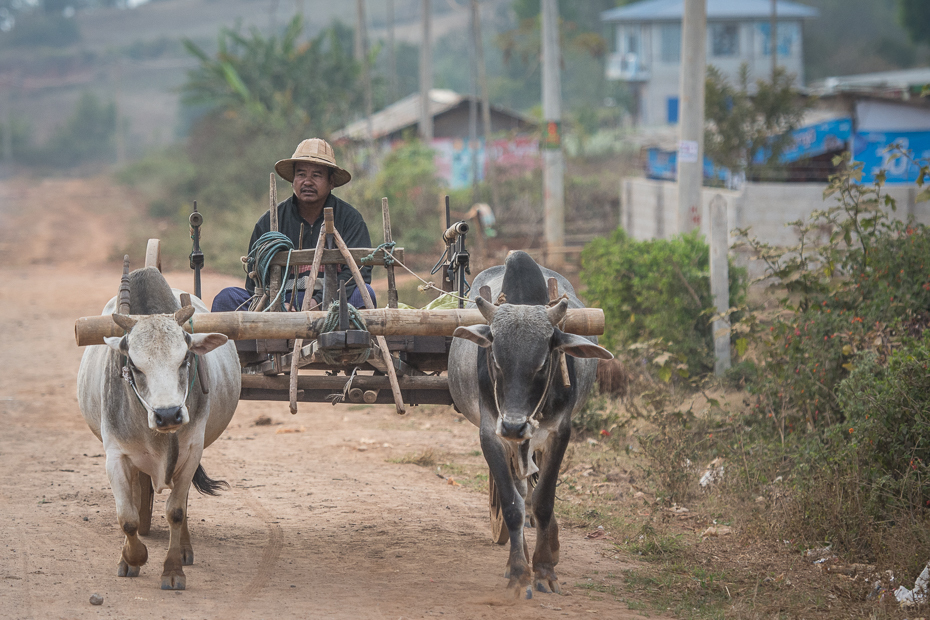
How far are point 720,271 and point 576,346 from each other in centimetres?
488

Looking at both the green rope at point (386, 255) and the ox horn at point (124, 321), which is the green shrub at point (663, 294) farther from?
the ox horn at point (124, 321)

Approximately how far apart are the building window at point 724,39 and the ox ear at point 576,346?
42.6 metres

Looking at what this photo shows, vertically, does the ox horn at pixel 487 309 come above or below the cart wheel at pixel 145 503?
above

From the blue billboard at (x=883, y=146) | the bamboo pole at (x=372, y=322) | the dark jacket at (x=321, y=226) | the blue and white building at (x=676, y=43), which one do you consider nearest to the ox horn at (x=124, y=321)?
the bamboo pole at (x=372, y=322)

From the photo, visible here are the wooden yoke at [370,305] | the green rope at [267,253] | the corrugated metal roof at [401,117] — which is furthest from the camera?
the corrugated metal roof at [401,117]

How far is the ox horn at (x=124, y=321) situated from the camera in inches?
163

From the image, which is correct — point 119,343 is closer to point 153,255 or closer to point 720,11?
point 153,255

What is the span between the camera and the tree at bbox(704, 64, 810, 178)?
56.0 ft

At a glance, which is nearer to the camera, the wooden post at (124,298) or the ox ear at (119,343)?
the ox ear at (119,343)

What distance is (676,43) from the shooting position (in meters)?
44.8

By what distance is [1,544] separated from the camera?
5.21 m

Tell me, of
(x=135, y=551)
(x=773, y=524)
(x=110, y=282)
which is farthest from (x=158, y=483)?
(x=110, y=282)

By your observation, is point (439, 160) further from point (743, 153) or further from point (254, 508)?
point (254, 508)

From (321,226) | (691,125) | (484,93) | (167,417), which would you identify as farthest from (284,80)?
(167,417)
